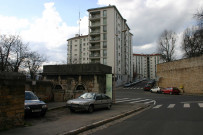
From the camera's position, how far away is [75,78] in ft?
61.6

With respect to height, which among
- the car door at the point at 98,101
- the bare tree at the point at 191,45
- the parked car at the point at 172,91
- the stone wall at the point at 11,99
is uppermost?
the bare tree at the point at 191,45

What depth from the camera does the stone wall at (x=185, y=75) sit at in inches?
1407

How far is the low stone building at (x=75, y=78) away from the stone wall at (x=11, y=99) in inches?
403

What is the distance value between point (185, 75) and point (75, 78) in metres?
28.7

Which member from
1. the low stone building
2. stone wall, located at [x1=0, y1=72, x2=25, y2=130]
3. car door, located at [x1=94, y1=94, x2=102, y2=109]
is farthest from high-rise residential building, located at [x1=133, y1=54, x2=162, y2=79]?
stone wall, located at [x1=0, y1=72, x2=25, y2=130]

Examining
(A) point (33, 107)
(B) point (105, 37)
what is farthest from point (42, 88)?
(B) point (105, 37)

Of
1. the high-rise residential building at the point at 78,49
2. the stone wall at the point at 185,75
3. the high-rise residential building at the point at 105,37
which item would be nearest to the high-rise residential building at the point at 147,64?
the high-rise residential building at the point at 78,49

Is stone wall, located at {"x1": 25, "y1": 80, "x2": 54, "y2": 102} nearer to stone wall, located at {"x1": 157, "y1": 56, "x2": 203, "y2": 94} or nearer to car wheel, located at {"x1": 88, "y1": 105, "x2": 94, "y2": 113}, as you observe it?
car wheel, located at {"x1": 88, "y1": 105, "x2": 94, "y2": 113}

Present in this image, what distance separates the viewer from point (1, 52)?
3011cm

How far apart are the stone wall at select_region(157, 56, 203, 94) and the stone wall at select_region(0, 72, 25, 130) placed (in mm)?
35279

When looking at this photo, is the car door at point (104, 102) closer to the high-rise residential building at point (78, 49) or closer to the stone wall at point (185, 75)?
the stone wall at point (185, 75)

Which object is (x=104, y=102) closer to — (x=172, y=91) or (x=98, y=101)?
(x=98, y=101)

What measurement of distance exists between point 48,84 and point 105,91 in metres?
5.82

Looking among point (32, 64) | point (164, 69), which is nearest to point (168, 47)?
Result: point (164, 69)
